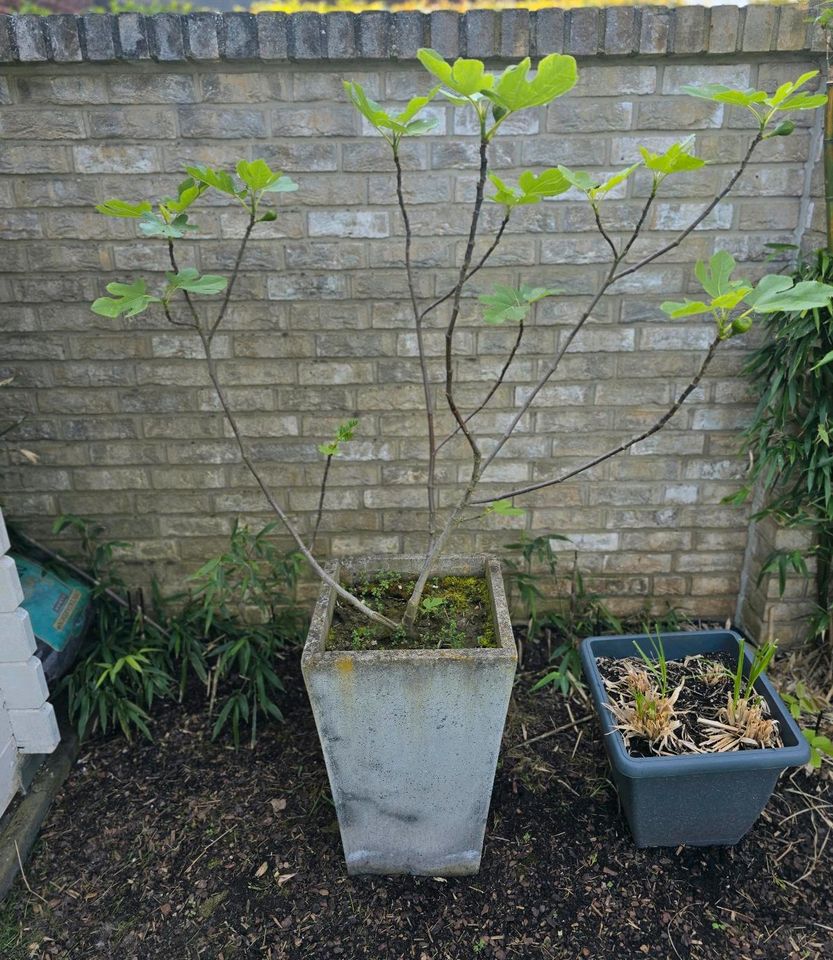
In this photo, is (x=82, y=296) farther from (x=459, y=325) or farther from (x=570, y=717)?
(x=570, y=717)

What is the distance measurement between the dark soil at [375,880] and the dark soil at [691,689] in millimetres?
244

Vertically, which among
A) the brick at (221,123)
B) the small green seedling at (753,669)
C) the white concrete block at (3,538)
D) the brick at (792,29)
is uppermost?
the brick at (792,29)

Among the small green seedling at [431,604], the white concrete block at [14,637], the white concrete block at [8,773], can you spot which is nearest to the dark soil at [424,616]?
the small green seedling at [431,604]

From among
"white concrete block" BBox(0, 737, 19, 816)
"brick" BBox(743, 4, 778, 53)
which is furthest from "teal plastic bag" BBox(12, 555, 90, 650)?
"brick" BBox(743, 4, 778, 53)

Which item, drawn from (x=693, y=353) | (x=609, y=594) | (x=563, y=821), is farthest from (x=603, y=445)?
(x=563, y=821)

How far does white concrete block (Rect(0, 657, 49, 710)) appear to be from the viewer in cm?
184

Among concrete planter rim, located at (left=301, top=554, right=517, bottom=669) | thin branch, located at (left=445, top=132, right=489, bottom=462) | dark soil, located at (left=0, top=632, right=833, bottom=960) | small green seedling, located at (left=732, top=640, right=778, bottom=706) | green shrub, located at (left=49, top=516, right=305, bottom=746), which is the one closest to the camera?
thin branch, located at (left=445, top=132, right=489, bottom=462)

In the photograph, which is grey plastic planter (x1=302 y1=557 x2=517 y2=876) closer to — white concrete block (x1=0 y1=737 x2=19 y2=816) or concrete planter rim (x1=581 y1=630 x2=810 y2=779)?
concrete planter rim (x1=581 y1=630 x2=810 y2=779)

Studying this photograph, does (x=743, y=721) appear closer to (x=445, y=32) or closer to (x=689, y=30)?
(x=689, y=30)

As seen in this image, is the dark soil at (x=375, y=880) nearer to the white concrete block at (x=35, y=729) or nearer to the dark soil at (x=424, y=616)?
the white concrete block at (x=35, y=729)

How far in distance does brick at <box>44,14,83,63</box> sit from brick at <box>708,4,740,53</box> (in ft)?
5.72

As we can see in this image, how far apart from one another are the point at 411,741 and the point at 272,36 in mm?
1877

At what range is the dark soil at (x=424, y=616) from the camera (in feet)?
5.46

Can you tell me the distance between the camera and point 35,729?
191 centimetres
